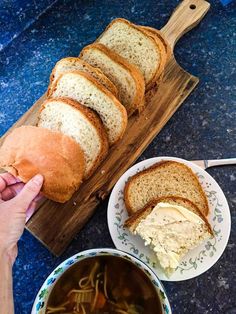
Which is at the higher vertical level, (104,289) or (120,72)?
(120,72)

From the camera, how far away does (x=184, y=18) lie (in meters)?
1.63

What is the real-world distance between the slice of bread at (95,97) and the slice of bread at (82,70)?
4 cm

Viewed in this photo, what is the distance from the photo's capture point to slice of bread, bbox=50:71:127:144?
132 centimetres

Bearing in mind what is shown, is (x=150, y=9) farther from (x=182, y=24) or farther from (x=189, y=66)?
(x=189, y=66)

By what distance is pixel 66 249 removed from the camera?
4.41 feet

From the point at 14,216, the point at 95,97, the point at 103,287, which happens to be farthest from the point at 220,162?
the point at 14,216

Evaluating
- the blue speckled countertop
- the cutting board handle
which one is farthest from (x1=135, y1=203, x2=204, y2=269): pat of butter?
the cutting board handle

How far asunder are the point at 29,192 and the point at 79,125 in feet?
0.79

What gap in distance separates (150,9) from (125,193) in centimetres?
80

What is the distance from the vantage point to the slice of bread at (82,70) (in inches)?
53.6

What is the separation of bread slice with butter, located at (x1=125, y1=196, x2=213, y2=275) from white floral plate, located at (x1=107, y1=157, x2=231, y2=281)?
4 cm

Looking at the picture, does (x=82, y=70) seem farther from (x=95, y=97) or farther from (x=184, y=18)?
(x=184, y=18)

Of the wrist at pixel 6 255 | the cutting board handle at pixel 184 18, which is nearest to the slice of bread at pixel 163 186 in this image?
the wrist at pixel 6 255

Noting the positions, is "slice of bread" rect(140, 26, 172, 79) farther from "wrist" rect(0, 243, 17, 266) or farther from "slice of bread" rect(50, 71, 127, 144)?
"wrist" rect(0, 243, 17, 266)
